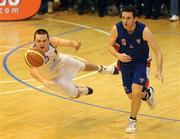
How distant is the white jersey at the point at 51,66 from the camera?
303 inches

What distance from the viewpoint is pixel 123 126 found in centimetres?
780

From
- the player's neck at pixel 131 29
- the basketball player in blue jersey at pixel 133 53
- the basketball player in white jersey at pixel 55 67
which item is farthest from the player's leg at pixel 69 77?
the player's neck at pixel 131 29

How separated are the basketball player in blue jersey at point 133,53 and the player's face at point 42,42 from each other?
85 centimetres

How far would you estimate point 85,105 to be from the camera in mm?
8750

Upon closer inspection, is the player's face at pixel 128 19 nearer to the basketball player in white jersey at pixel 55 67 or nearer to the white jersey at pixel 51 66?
the basketball player in white jersey at pixel 55 67

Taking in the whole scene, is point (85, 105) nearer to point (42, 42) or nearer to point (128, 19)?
point (42, 42)

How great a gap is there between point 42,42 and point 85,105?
1654 millimetres

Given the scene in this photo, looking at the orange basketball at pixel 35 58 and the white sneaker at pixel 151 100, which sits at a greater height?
the orange basketball at pixel 35 58

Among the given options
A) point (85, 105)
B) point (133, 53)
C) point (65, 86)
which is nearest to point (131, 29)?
point (133, 53)

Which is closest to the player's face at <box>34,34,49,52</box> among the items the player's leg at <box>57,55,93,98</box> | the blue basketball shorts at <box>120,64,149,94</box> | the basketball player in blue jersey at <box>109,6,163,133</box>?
the player's leg at <box>57,55,93,98</box>

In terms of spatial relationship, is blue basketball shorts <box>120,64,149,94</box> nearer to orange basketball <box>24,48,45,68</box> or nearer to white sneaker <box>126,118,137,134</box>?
white sneaker <box>126,118,137,134</box>

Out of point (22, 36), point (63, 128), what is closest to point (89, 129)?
point (63, 128)

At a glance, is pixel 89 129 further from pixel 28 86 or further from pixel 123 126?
pixel 28 86

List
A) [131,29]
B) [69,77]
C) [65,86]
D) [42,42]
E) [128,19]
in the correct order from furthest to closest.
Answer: [69,77] → [65,86] → [42,42] → [131,29] → [128,19]
